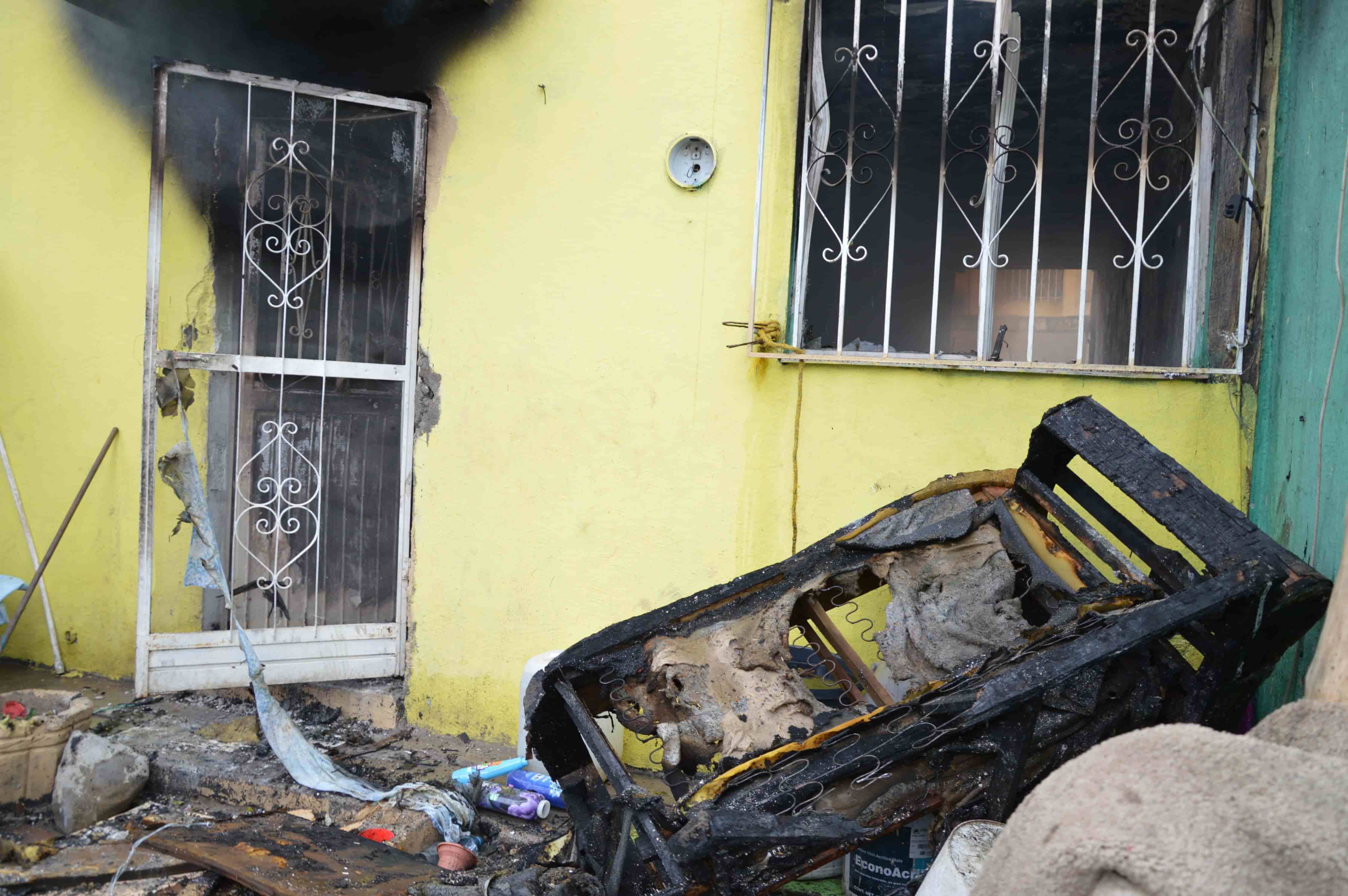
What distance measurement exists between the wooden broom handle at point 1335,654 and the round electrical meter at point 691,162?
9.88ft

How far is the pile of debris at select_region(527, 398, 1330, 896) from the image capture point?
2111mm

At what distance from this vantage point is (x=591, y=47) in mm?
→ 3977

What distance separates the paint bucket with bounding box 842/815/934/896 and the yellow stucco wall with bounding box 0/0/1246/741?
148 cm

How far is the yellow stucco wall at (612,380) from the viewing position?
12.3 feet

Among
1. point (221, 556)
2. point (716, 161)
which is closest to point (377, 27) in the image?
point (716, 161)

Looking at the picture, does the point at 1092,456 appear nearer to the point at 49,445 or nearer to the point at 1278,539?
A: the point at 1278,539

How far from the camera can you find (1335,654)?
1274 millimetres

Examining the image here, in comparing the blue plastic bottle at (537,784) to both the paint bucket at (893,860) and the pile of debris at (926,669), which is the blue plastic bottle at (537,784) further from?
the paint bucket at (893,860)

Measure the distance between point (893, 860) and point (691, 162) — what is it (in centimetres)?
287

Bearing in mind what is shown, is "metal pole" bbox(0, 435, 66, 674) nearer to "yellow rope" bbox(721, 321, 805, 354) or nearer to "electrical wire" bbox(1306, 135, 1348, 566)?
"yellow rope" bbox(721, 321, 805, 354)

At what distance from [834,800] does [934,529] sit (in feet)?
3.20

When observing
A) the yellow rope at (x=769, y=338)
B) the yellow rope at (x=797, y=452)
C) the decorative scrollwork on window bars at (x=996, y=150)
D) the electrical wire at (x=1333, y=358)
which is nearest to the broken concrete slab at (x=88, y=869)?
the yellow rope at (x=797, y=452)

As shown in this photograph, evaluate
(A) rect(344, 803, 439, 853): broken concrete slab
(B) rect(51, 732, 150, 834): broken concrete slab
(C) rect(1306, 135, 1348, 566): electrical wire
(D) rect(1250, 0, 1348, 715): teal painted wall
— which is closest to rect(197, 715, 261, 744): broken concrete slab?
(B) rect(51, 732, 150, 834): broken concrete slab

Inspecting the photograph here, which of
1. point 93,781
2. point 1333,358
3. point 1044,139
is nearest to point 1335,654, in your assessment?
point 1333,358
